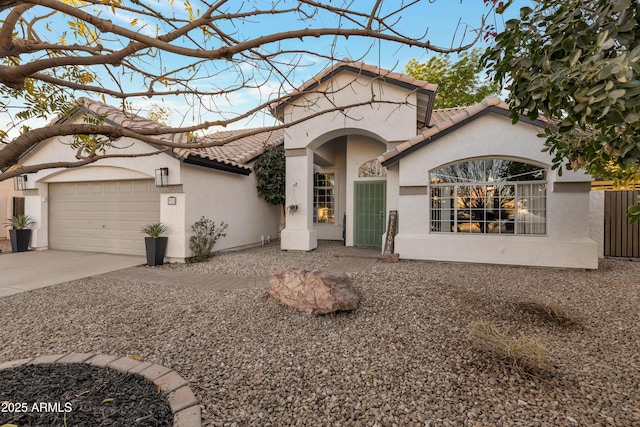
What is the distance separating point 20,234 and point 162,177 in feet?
21.9

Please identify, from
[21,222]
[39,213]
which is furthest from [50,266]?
[21,222]

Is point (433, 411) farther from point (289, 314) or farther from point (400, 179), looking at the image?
point (400, 179)

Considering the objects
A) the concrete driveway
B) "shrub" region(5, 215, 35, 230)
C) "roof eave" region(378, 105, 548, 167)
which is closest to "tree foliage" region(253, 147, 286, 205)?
"roof eave" region(378, 105, 548, 167)

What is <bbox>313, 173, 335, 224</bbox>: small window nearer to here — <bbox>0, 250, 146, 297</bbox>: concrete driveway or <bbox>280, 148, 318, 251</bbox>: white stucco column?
<bbox>280, 148, 318, 251</bbox>: white stucco column

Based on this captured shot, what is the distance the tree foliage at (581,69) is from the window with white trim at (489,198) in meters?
4.94

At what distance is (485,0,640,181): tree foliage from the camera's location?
2.02m

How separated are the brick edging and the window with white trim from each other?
7903mm

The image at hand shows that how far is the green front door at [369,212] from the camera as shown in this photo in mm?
11945

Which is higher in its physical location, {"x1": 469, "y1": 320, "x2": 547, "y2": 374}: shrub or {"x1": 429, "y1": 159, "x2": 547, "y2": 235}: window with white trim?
{"x1": 429, "y1": 159, "x2": 547, "y2": 235}: window with white trim

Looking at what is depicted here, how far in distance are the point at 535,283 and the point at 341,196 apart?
27.3 ft

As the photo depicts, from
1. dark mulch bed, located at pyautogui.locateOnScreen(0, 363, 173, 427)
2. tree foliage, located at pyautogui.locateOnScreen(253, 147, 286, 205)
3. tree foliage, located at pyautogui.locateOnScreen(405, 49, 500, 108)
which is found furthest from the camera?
tree foliage, located at pyautogui.locateOnScreen(405, 49, 500, 108)

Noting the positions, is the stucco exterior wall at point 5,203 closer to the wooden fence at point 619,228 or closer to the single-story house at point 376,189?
the single-story house at point 376,189

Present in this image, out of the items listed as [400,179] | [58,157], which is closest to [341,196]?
[400,179]

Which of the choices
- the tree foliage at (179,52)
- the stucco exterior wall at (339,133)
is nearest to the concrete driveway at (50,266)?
the stucco exterior wall at (339,133)
